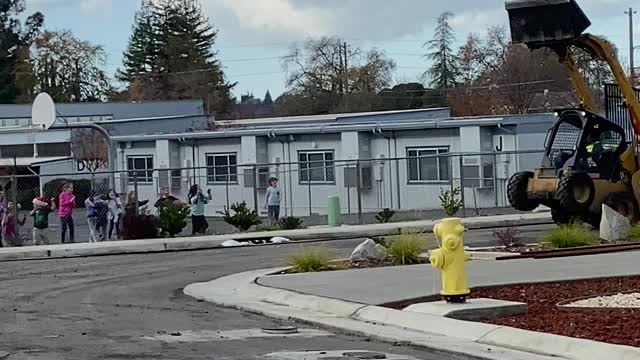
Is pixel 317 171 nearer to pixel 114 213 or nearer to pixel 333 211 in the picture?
A: pixel 333 211

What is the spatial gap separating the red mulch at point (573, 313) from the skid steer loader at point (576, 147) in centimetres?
810

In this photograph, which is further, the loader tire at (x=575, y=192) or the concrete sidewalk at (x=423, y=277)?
the loader tire at (x=575, y=192)

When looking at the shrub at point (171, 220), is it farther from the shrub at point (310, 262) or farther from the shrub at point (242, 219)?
the shrub at point (310, 262)

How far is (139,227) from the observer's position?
2931 centimetres

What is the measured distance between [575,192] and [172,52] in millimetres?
87424

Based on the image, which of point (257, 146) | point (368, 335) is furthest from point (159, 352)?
point (257, 146)

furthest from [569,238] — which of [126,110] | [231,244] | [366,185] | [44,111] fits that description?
[126,110]

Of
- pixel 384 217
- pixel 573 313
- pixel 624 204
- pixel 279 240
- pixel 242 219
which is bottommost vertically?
pixel 573 313

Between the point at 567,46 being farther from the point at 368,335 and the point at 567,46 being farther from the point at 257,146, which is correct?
the point at 257,146

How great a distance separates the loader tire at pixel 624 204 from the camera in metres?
24.0

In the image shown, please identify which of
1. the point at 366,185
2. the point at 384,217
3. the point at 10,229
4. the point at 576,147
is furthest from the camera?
the point at 366,185

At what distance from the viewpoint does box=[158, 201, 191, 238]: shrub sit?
29688 millimetres

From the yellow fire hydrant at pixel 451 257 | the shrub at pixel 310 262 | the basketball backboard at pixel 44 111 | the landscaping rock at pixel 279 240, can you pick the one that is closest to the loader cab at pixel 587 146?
the landscaping rock at pixel 279 240

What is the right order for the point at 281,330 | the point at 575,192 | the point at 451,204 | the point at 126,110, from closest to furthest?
the point at 281,330 < the point at 575,192 < the point at 451,204 < the point at 126,110
